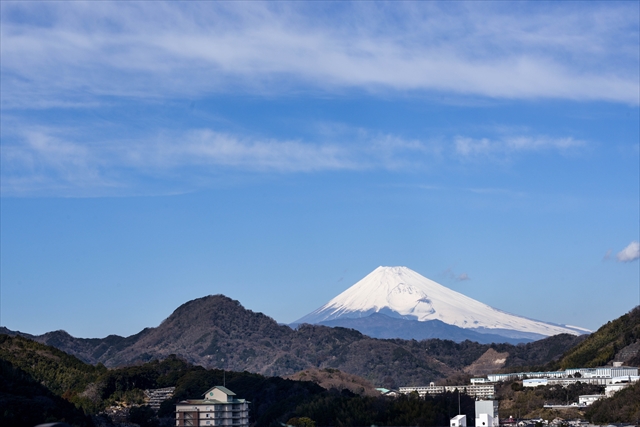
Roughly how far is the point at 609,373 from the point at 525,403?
1409 centimetres

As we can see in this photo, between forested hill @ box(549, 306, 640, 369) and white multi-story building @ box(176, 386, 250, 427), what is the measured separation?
249 feet

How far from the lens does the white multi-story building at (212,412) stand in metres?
66.1

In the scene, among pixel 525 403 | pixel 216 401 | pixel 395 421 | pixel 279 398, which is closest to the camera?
pixel 216 401

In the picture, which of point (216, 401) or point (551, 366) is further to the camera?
point (551, 366)

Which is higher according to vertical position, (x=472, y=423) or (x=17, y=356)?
(x=17, y=356)

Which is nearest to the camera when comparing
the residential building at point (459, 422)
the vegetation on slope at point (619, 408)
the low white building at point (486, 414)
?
the residential building at point (459, 422)

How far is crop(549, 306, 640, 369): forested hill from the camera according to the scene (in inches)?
5320

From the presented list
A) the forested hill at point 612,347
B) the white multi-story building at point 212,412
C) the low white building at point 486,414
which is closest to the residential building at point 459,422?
the low white building at point 486,414

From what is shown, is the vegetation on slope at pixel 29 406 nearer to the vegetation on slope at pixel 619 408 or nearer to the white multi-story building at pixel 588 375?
the vegetation on slope at pixel 619 408

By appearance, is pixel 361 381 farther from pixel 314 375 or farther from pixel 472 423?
pixel 472 423

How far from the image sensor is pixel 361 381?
15025cm

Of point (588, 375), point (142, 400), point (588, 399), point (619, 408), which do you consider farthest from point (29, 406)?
point (588, 375)

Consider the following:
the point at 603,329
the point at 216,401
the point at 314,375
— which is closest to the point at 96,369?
the point at 314,375

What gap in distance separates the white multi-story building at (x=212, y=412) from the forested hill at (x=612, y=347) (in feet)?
249
